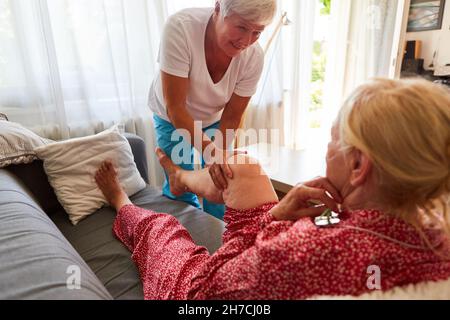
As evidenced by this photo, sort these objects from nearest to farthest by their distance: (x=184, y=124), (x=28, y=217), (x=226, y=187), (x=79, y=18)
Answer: (x=28, y=217), (x=226, y=187), (x=184, y=124), (x=79, y=18)

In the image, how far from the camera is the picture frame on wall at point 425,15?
2.15 metres

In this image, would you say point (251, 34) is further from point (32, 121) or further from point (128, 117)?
point (32, 121)

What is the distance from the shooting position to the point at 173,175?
1448 mm

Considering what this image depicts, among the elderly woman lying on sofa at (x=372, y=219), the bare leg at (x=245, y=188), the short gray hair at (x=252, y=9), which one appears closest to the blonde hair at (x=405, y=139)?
the elderly woman lying on sofa at (x=372, y=219)

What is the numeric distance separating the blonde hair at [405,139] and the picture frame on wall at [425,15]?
2057 mm

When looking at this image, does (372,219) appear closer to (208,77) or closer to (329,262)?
(329,262)

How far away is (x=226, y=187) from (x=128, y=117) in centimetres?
117

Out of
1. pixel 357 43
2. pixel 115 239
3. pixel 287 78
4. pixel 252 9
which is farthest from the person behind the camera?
pixel 357 43

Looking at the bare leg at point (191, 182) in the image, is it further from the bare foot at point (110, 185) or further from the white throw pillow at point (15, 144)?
the white throw pillow at point (15, 144)

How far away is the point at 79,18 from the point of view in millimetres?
1675

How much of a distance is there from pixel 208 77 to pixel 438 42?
180 cm

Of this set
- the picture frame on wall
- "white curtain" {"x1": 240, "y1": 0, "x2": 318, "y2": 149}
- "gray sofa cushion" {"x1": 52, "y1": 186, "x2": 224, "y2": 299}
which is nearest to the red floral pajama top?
"gray sofa cushion" {"x1": 52, "y1": 186, "x2": 224, "y2": 299}

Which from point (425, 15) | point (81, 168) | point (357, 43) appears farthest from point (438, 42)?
point (81, 168)

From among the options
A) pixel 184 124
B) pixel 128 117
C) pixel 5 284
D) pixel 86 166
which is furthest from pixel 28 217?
pixel 128 117
